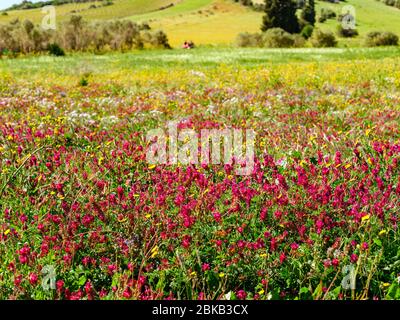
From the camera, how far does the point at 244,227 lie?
4.10m

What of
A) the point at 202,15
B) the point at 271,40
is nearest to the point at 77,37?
the point at 271,40

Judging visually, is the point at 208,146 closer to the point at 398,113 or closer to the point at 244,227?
the point at 244,227

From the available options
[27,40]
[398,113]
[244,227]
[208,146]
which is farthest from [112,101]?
[27,40]

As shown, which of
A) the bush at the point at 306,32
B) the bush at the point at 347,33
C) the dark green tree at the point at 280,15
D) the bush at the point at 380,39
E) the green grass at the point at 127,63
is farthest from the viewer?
the dark green tree at the point at 280,15

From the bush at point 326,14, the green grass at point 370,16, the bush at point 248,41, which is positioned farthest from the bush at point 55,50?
the bush at point 326,14

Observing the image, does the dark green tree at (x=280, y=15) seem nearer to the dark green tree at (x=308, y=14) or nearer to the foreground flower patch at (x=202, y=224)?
the dark green tree at (x=308, y=14)

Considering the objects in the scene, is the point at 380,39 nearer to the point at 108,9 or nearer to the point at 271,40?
the point at 271,40

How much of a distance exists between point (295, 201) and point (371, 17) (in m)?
104

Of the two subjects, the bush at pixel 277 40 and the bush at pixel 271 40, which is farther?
the bush at pixel 271 40

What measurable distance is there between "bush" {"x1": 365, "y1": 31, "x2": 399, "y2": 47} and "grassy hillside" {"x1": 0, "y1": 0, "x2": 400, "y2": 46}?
18450mm

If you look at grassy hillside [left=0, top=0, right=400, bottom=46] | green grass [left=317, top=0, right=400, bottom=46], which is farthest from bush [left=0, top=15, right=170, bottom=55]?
green grass [left=317, top=0, right=400, bottom=46]

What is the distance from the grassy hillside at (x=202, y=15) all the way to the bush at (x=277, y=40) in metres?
13.7

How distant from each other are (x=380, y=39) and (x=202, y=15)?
47322mm

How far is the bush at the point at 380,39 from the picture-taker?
181ft
